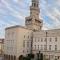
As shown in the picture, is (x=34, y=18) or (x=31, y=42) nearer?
(x=31, y=42)

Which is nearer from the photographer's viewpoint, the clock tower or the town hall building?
the town hall building

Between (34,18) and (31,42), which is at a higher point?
(34,18)

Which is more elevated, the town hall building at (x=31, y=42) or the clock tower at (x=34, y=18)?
the clock tower at (x=34, y=18)

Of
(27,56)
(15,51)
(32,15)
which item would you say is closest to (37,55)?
(27,56)

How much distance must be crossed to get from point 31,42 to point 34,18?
1204cm

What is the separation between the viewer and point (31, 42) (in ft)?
213

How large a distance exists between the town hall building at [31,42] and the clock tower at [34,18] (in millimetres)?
7971

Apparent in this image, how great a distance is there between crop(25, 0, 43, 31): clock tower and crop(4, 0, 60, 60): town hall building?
7.97m

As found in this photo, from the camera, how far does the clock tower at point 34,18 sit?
239ft

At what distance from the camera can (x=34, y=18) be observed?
73.1 meters

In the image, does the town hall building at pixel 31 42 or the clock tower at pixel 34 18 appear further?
the clock tower at pixel 34 18

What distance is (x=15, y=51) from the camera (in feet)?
204

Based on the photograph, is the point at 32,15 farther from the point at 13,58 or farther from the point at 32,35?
the point at 13,58

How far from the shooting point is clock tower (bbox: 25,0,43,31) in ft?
239
